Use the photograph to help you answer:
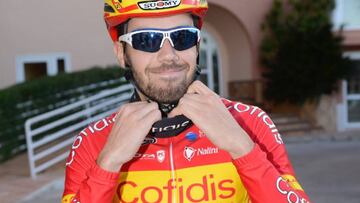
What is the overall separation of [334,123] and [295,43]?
2528mm

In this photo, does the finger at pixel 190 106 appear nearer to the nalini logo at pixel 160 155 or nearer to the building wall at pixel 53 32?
the nalini logo at pixel 160 155

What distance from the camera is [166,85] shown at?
1.80 m

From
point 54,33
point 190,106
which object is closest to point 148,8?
point 190,106

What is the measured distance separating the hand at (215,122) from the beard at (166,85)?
0.14 meters

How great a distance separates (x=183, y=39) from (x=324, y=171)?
7.55 metres

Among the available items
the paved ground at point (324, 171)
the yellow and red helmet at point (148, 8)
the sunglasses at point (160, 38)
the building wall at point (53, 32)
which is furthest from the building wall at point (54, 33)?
the sunglasses at point (160, 38)

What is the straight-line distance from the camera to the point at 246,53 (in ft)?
49.1

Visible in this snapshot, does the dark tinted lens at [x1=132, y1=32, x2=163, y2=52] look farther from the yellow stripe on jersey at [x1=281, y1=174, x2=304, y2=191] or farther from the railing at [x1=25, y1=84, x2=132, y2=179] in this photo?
the railing at [x1=25, y1=84, x2=132, y2=179]

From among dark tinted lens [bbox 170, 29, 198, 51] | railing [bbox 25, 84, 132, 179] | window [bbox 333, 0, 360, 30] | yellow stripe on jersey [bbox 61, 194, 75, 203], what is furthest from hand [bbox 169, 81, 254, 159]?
window [bbox 333, 0, 360, 30]

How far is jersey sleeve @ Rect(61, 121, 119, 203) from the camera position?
1668 mm

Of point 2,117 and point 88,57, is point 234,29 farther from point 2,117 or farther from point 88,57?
point 2,117

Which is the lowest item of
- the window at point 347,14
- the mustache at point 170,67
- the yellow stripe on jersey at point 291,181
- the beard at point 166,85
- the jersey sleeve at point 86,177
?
the yellow stripe on jersey at point 291,181

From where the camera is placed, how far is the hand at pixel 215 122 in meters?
1.61

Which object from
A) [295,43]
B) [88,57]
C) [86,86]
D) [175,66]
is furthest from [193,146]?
[295,43]
